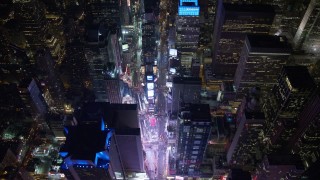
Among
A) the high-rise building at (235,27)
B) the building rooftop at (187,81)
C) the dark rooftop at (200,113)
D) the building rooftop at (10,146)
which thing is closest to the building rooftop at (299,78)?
the dark rooftop at (200,113)

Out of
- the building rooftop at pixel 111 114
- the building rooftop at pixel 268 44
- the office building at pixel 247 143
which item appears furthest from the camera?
the building rooftop at pixel 268 44

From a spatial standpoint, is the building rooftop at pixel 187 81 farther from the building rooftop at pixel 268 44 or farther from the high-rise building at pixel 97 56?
the high-rise building at pixel 97 56

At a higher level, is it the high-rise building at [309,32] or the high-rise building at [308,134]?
the high-rise building at [309,32]

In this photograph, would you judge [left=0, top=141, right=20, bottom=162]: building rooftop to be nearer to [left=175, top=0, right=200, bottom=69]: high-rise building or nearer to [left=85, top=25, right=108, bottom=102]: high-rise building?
[left=85, top=25, right=108, bottom=102]: high-rise building

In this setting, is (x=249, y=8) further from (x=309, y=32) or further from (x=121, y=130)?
(x=121, y=130)

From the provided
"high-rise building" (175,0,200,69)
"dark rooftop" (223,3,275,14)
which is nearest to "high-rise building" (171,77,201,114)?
"high-rise building" (175,0,200,69)

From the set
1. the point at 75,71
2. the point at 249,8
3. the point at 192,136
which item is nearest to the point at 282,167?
the point at 192,136
